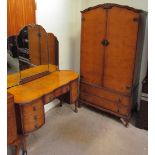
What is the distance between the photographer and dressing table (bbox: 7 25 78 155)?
5.72 ft

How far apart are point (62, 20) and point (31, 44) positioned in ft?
2.67

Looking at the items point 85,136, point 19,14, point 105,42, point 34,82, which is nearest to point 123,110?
point 85,136

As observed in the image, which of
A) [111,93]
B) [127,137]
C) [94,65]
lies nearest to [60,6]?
[94,65]

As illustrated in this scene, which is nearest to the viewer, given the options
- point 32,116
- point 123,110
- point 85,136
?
point 32,116

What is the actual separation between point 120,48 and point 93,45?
400 millimetres

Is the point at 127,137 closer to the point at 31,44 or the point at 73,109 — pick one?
the point at 73,109

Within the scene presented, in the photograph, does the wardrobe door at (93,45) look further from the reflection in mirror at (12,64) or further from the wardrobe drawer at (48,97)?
the reflection in mirror at (12,64)

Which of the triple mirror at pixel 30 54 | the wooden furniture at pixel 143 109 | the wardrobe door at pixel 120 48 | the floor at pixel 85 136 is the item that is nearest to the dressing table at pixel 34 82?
the triple mirror at pixel 30 54

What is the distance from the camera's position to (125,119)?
8.41 ft

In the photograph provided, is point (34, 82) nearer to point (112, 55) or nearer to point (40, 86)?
point (40, 86)

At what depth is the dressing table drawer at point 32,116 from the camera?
173 centimetres

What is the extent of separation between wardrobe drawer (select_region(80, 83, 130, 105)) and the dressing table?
1.29 ft

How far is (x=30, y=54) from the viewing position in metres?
2.19

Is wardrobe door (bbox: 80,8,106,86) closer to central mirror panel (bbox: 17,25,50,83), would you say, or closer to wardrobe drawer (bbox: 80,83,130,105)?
wardrobe drawer (bbox: 80,83,130,105)
